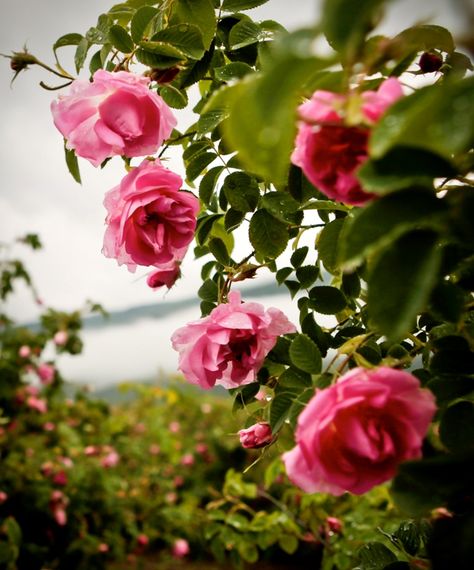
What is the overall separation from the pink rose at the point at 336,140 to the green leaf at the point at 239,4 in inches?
17.6

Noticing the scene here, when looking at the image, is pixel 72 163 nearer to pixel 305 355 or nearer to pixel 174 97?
pixel 174 97

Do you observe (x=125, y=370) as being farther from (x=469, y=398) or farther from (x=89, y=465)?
(x=469, y=398)

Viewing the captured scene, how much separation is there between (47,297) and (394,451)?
3.47 metres

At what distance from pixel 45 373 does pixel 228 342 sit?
9.18 ft

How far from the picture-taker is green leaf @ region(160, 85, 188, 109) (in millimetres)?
732

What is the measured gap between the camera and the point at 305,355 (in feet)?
1.77

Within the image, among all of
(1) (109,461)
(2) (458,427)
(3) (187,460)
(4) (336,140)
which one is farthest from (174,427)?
(4) (336,140)

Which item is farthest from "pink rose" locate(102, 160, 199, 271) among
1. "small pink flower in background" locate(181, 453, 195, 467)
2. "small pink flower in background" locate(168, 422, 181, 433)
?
"small pink flower in background" locate(168, 422, 181, 433)

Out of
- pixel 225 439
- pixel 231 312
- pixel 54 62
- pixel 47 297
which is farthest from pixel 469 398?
pixel 225 439

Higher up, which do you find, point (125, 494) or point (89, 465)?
point (89, 465)

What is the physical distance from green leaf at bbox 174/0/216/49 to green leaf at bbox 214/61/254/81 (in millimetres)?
41

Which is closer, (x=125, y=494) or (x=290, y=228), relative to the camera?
(x=290, y=228)

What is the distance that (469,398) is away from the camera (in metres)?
0.51

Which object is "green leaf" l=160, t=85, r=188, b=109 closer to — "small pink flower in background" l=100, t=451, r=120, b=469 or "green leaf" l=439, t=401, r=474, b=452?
"green leaf" l=439, t=401, r=474, b=452
